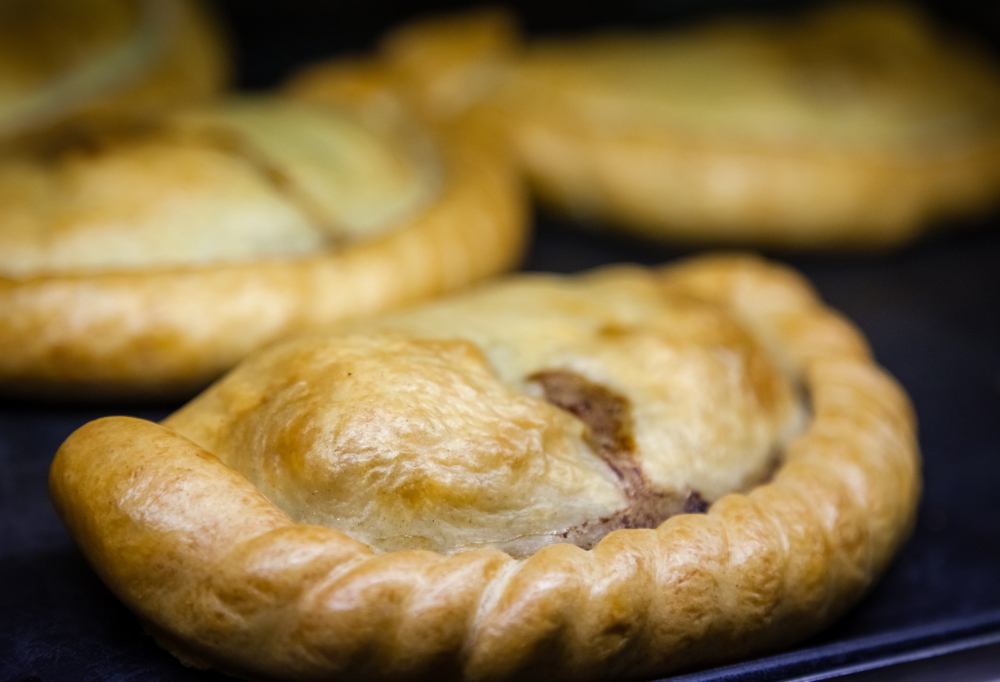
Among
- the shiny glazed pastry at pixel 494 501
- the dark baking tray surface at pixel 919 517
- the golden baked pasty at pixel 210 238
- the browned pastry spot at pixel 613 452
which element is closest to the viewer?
the shiny glazed pastry at pixel 494 501

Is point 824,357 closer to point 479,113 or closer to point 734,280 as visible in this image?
point 734,280

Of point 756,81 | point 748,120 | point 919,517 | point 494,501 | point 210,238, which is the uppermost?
point 756,81

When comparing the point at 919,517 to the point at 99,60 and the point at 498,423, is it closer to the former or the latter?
the point at 498,423

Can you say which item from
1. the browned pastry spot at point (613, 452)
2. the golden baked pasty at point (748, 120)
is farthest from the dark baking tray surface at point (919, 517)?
the browned pastry spot at point (613, 452)

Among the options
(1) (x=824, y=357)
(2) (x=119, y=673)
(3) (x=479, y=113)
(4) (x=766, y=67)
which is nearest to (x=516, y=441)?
(2) (x=119, y=673)

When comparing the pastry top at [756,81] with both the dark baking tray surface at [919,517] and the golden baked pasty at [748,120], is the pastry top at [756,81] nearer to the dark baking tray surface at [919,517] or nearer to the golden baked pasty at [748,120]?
the golden baked pasty at [748,120]

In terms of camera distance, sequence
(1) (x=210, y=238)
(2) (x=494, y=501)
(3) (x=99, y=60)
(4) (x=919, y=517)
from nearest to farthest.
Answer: (2) (x=494, y=501)
(4) (x=919, y=517)
(1) (x=210, y=238)
(3) (x=99, y=60)

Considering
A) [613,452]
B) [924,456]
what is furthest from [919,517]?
[613,452]
